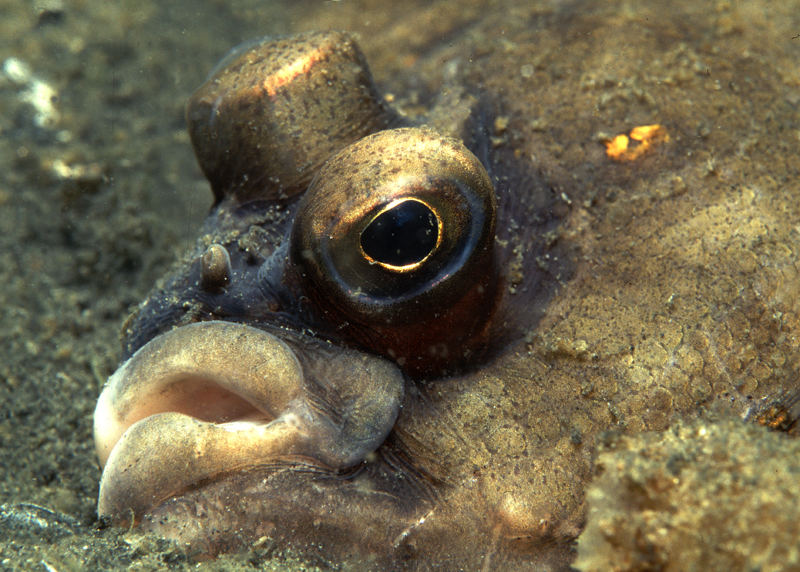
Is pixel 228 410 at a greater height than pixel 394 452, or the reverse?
pixel 228 410

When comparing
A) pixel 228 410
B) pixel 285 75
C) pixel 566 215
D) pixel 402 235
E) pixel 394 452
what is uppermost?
pixel 285 75

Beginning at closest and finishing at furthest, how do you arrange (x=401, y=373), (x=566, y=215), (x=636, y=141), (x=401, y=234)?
1. (x=401, y=234)
2. (x=401, y=373)
3. (x=566, y=215)
4. (x=636, y=141)

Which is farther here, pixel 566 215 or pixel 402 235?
pixel 566 215

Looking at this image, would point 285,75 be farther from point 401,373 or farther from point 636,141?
point 636,141

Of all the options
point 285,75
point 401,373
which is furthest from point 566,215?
point 285,75

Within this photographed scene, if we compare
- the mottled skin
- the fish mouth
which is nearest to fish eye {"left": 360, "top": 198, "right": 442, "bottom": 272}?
the mottled skin

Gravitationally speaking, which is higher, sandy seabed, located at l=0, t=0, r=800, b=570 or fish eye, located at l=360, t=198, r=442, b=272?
fish eye, located at l=360, t=198, r=442, b=272

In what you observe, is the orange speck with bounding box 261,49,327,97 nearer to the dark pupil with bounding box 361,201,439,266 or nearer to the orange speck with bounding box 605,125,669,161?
the dark pupil with bounding box 361,201,439,266

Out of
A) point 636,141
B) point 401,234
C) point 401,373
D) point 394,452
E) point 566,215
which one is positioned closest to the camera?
point 401,234
